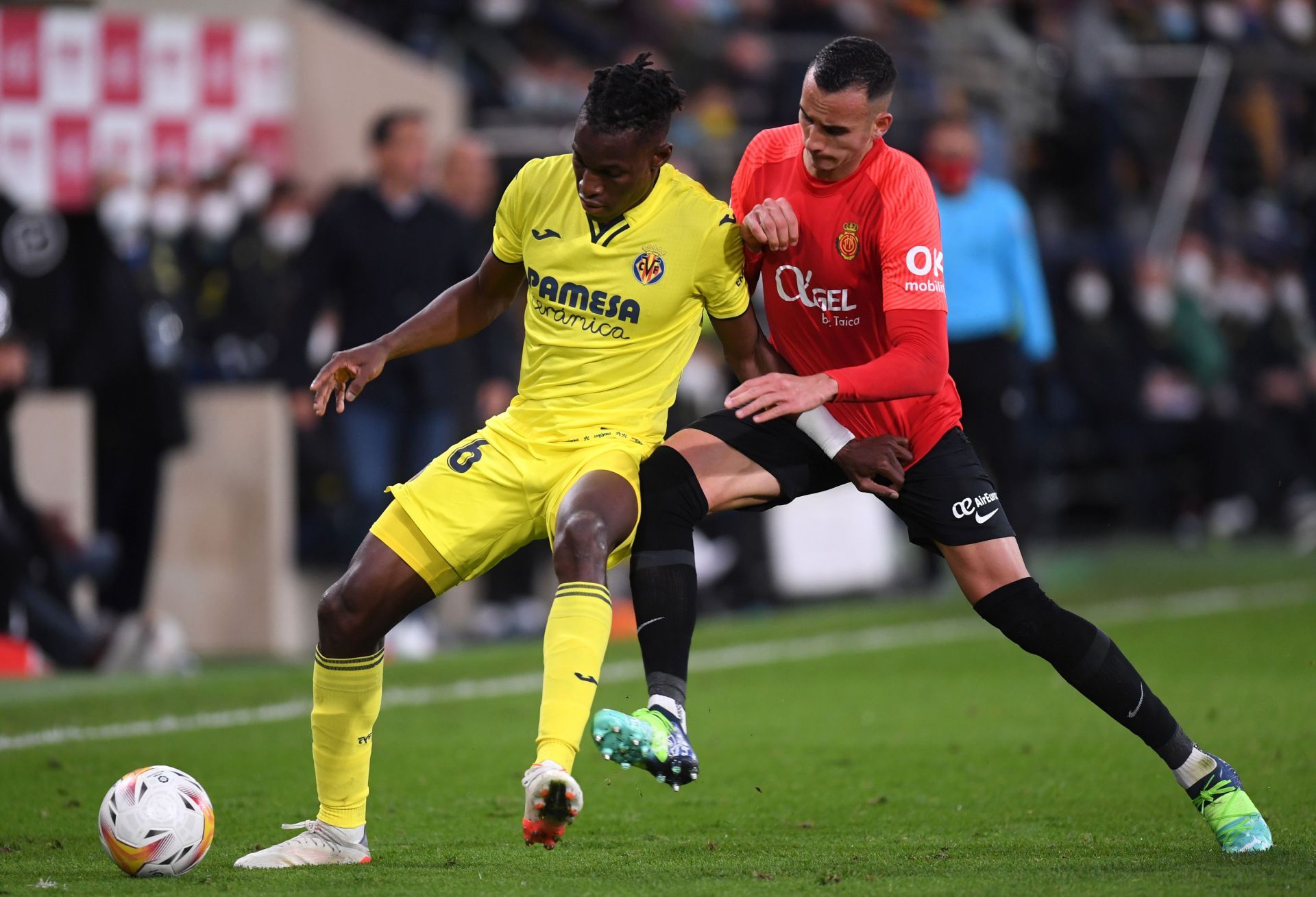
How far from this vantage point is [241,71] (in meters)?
12.6

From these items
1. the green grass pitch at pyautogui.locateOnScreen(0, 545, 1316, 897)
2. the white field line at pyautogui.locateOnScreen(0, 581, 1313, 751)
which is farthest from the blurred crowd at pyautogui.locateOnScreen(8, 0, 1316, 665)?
the green grass pitch at pyautogui.locateOnScreen(0, 545, 1316, 897)

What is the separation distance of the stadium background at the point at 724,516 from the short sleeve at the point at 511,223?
165cm

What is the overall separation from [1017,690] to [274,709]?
3423mm

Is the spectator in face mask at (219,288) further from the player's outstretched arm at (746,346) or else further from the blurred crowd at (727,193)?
the player's outstretched arm at (746,346)

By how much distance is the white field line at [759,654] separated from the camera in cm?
757

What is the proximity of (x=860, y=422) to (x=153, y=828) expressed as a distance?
2274 mm

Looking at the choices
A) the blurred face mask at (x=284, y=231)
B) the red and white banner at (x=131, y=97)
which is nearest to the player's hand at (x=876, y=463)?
the blurred face mask at (x=284, y=231)

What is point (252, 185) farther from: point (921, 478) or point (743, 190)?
point (921, 478)

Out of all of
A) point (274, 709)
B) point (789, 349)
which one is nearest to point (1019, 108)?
point (274, 709)

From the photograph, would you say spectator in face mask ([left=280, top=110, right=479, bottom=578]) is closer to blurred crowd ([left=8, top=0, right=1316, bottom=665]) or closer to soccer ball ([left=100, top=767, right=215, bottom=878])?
blurred crowd ([left=8, top=0, right=1316, bottom=665])

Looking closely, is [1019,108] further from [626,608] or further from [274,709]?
[274,709]

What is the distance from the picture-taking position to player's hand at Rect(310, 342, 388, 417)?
5105 millimetres

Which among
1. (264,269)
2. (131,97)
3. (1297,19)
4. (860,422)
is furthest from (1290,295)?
(860,422)

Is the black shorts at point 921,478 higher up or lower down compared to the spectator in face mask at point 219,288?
higher up
